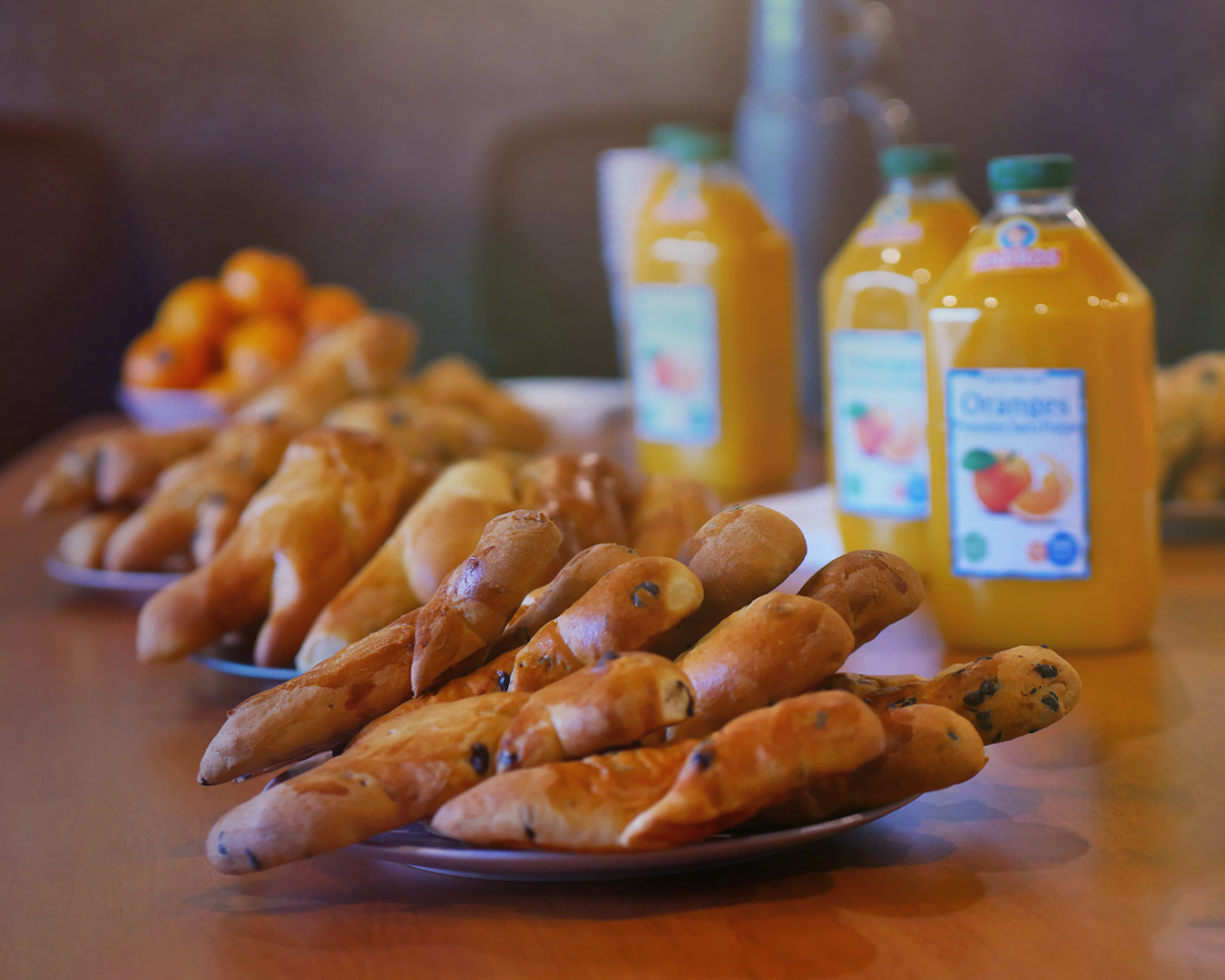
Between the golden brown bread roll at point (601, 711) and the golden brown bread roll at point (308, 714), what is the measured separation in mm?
99

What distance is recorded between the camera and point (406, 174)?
3268mm

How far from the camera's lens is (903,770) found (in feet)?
1.86

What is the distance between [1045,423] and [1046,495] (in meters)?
0.04

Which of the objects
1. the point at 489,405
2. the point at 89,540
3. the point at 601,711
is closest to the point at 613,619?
the point at 601,711

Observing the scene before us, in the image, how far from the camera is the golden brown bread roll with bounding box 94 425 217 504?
4.06ft

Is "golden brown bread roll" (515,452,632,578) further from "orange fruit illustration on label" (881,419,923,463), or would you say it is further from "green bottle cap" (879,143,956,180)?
"green bottle cap" (879,143,956,180)

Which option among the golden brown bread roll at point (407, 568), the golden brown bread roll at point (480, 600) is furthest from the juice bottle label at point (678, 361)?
the golden brown bread roll at point (480, 600)


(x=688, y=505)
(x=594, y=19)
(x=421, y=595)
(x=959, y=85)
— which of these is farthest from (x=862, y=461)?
(x=594, y=19)

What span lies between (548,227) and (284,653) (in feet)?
8.49

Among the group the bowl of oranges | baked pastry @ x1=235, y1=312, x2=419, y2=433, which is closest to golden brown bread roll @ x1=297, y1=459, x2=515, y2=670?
baked pastry @ x1=235, y1=312, x2=419, y2=433

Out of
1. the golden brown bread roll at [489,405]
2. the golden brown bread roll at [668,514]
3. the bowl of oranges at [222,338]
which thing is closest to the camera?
the golden brown bread roll at [668,514]

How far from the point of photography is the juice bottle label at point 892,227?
3.53 feet

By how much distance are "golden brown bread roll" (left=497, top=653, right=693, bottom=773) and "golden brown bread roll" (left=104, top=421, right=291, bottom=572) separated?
1.95ft

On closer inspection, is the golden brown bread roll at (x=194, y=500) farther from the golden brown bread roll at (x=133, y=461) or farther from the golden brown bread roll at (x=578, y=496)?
the golden brown bread roll at (x=578, y=496)
